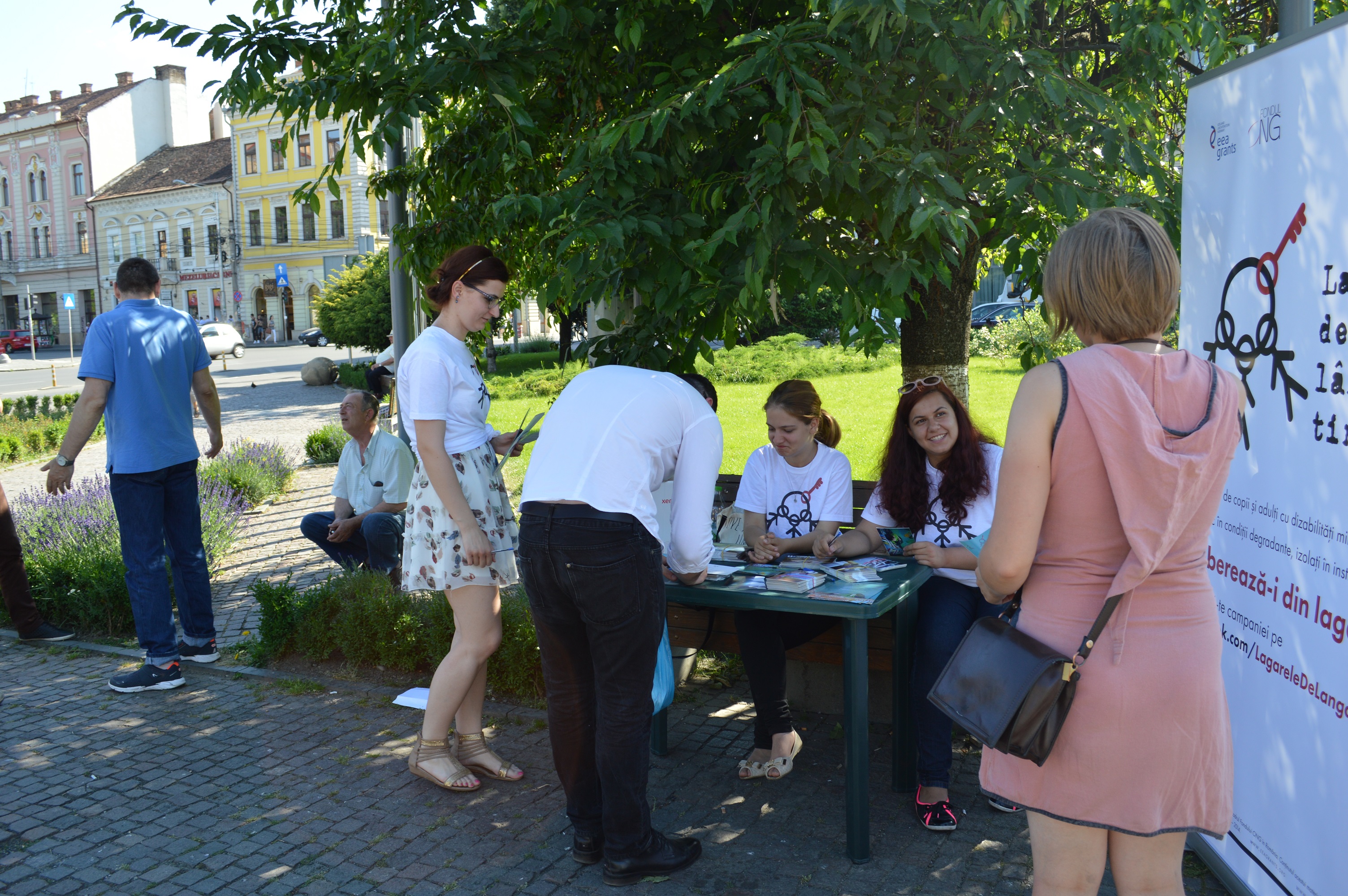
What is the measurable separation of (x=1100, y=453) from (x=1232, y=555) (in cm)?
133

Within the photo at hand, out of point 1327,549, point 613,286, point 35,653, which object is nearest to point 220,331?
point 35,653

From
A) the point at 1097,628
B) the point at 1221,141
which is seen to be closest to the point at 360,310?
the point at 1221,141

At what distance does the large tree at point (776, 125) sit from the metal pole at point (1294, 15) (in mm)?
627

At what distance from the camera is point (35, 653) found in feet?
19.0

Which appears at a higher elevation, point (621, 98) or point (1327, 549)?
point (621, 98)

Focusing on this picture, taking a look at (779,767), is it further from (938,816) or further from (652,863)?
(652,863)

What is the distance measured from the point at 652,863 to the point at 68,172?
2916 inches

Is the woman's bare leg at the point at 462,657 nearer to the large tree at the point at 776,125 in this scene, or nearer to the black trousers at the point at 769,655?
the black trousers at the point at 769,655

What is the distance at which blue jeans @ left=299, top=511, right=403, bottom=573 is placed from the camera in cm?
591

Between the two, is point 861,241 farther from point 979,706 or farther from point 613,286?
point 979,706

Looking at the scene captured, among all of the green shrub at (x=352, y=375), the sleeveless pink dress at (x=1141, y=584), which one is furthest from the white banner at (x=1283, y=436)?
the green shrub at (x=352, y=375)

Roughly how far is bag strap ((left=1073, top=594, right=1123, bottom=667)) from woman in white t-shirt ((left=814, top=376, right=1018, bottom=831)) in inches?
66.7

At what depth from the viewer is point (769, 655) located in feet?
13.0

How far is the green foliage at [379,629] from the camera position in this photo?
16.1ft
